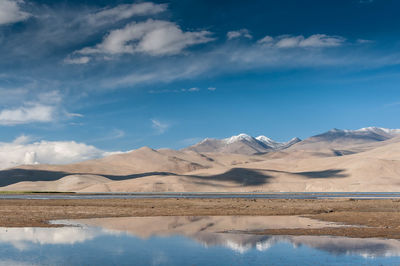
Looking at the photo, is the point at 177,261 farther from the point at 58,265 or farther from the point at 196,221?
the point at 196,221

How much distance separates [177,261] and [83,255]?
512 centimetres

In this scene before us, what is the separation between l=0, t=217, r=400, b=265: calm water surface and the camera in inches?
876

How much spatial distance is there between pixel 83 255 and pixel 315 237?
14.6 meters

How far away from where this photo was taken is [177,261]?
72.7ft

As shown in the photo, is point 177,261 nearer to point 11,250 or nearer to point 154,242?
point 154,242

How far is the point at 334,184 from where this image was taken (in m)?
184

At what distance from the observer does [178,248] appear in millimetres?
25766

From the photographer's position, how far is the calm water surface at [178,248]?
876 inches

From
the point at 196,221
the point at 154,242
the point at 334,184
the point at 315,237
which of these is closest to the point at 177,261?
the point at 154,242

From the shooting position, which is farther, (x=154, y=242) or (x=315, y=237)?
(x=315, y=237)

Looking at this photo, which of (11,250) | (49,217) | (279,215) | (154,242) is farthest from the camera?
(279,215)

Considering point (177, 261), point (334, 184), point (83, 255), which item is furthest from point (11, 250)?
point (334, 184)

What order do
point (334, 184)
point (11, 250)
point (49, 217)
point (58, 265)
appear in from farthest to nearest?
point (334, 184), point (49, 217), point (11, 250), point (58, 265)

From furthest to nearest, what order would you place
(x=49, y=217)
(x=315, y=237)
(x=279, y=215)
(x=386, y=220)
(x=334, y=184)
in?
(x=334, y=184), (x=279, y=215), (x=49, y=217), (x=386, y=220), (x=315, y=237)
